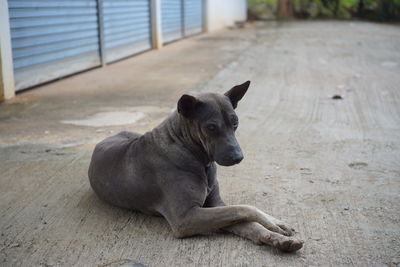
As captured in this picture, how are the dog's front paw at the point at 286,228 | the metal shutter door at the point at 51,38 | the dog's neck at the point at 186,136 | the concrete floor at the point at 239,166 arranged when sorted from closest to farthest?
the concrete floor at the point at 239,166
the dog's front paw at the point at 286,228
the dog's neck at the point at 186,136
the metal shutter door at the point at 51,38

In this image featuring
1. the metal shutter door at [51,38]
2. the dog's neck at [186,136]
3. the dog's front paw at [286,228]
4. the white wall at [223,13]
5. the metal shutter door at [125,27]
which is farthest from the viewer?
the white wall at [223,13]

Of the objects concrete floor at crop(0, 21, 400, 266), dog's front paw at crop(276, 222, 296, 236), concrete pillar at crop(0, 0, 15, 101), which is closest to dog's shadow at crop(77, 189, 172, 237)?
concrete floor at crop(0, 21, 400, 266)

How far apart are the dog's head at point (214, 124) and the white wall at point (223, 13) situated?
62.6 ft

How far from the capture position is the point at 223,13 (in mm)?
25141

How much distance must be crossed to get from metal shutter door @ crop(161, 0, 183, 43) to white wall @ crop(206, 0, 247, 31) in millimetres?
4126

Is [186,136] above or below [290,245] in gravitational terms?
above

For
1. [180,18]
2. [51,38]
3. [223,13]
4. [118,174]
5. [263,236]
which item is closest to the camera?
[263,236]

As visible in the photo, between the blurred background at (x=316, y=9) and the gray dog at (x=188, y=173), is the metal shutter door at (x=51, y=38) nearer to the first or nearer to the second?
the gray dog at (x=188, y=173)

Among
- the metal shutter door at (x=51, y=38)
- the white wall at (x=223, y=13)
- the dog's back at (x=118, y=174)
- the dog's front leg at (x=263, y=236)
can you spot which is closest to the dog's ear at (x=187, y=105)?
the dog's back at (x=118, y=174)

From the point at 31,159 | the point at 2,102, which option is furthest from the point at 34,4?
the point at 31,159

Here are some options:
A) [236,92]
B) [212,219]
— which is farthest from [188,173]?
[236,92]

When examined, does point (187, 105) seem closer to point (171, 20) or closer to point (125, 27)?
point (125, 27)

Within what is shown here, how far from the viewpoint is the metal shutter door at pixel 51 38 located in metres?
8.82

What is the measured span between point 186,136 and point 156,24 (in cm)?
1229
